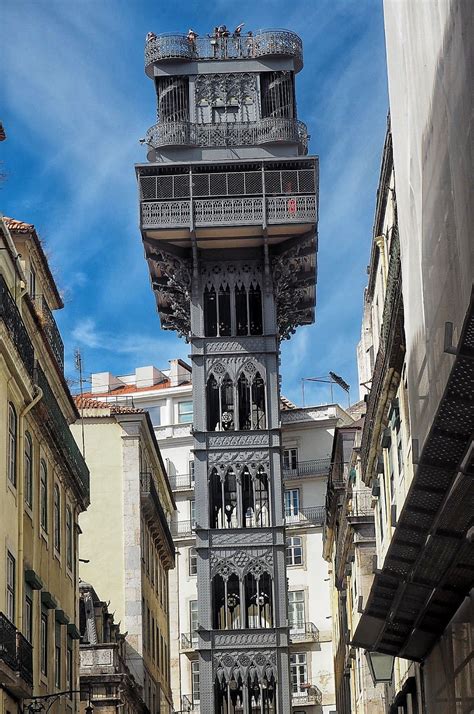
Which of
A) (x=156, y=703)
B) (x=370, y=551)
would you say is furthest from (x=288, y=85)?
(x=156, y=703)

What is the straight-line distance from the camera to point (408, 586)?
62.7 feet

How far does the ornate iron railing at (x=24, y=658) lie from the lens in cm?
2720

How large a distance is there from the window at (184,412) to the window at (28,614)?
6150cm

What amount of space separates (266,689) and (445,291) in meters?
34.1

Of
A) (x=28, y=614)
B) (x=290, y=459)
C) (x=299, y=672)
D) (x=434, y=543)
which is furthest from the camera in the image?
(x=290, y=459)

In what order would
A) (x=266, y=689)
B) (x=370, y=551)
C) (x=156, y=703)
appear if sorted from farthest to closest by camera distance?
(x=156, y=703), (x=266, y=689), (x=370, y=551)

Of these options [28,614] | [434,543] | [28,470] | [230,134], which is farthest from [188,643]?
[434,543]

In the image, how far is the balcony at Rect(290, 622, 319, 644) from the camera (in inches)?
3086

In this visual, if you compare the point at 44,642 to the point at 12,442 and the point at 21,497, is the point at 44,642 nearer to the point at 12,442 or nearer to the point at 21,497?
the point at 21,497

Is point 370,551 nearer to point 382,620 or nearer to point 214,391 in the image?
point 214,391

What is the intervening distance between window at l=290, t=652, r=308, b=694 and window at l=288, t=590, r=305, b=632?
1.45 m

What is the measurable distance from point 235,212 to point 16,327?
2381cm

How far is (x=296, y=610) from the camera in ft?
261

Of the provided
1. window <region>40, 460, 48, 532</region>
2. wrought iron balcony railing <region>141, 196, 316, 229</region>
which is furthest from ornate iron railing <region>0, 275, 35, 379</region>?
wrought iron balcony railing <region>141, 196, 316, 229</region>
